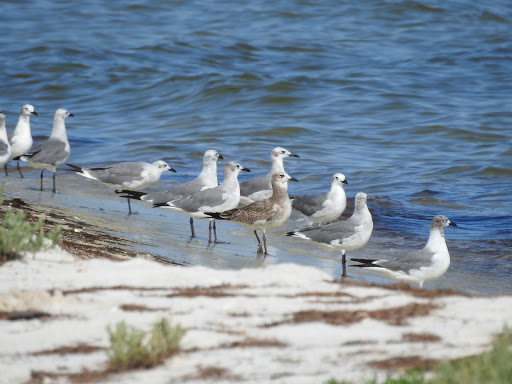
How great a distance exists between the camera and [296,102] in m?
21.7

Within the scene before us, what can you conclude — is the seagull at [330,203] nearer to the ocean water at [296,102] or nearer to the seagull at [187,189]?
the ocean water at [296,102]

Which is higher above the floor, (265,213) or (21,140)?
(21,140)

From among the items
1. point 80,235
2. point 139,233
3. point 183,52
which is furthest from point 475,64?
point 80,235

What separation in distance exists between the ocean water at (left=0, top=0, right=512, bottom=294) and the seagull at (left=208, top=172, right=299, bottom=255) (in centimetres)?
40

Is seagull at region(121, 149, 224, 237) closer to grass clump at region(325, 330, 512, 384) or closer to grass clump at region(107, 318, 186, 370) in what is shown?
grass clump at region(107, 318, 186, 370)

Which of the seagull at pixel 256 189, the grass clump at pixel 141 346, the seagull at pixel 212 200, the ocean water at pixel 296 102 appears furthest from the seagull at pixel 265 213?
the grass clump at pixel 141 346

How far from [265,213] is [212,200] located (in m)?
0.97

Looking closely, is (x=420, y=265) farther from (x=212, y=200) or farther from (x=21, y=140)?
(x=21, y=140)

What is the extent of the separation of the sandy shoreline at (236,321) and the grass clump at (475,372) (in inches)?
6.3

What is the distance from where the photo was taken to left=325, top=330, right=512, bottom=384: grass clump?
3.53 m

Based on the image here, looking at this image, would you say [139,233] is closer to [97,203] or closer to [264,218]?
[264,218]

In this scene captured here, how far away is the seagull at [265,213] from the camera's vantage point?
1009 cm

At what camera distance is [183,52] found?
26797mm

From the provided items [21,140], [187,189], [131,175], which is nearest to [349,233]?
[187,189]
